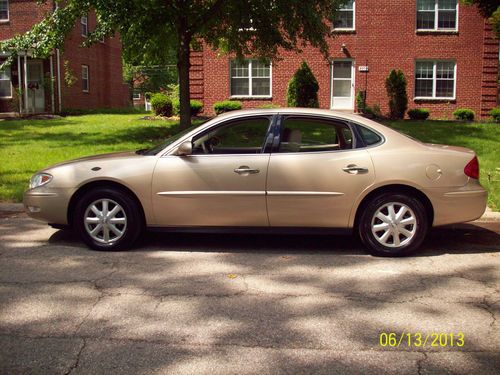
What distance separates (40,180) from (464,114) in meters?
21.3

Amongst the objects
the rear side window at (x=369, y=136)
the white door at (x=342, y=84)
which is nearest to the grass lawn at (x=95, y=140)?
the rear side window at (x=369, y=136)

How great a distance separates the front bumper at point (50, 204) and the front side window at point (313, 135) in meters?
2.44

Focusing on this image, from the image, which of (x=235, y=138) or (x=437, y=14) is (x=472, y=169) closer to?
(x=235, y=138)

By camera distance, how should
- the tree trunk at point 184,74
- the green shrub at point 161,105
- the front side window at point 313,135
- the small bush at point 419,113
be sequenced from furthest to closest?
the small bush at point 419,113, the green shrub at point 161,105, the tree trunk at point 184,74, the front side window at point 313,135

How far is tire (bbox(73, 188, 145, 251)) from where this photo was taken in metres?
6.10

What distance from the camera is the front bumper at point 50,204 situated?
6.20 meters

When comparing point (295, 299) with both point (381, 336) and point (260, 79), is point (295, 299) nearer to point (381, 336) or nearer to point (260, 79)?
point (381, 336)

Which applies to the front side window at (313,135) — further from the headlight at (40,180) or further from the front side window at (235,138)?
the headlight at (40,180)

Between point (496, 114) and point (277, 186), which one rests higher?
point (496, 114)

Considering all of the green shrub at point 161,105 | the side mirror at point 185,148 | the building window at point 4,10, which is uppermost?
the building window at point 4,10

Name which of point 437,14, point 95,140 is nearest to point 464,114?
point 437,14

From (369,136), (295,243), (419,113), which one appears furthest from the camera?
(419,113)

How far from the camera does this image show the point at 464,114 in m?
24.1

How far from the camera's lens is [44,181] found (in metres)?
6.33
